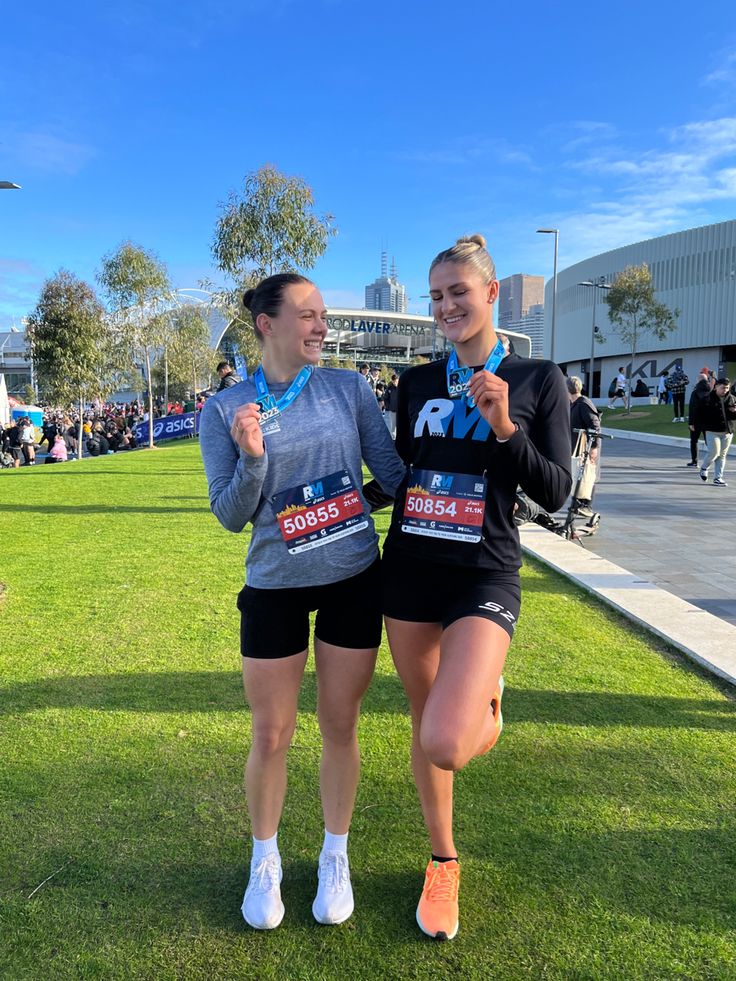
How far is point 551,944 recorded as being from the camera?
7.27 feet

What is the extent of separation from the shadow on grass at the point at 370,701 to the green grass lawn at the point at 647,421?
22678mm

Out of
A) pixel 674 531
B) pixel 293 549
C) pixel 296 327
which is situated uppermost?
pixel 296 327

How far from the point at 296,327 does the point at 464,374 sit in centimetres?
56

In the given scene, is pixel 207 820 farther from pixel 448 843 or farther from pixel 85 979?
pixel 448 843

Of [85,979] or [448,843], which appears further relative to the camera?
[448,843]

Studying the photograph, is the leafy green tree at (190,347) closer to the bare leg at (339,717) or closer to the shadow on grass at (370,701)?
the shadow on grass at (370,701)

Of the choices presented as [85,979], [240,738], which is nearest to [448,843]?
[85,979]

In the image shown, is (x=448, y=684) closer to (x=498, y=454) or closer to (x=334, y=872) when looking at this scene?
(x=498, y=454)

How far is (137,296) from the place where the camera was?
24.9 meters

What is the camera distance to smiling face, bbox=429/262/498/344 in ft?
7.20

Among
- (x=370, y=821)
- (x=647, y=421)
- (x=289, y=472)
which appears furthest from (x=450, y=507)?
(x=647, y=421)

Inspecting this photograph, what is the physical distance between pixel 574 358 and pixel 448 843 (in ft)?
269

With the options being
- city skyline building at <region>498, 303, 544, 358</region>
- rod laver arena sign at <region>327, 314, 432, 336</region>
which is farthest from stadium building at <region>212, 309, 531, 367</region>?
city skyline building at <region>498, 303, 544, 358</region>

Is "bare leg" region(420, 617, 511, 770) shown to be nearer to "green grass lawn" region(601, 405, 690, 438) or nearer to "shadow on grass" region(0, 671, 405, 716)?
"shadow on grass" region(0, 671, 405, 716)
